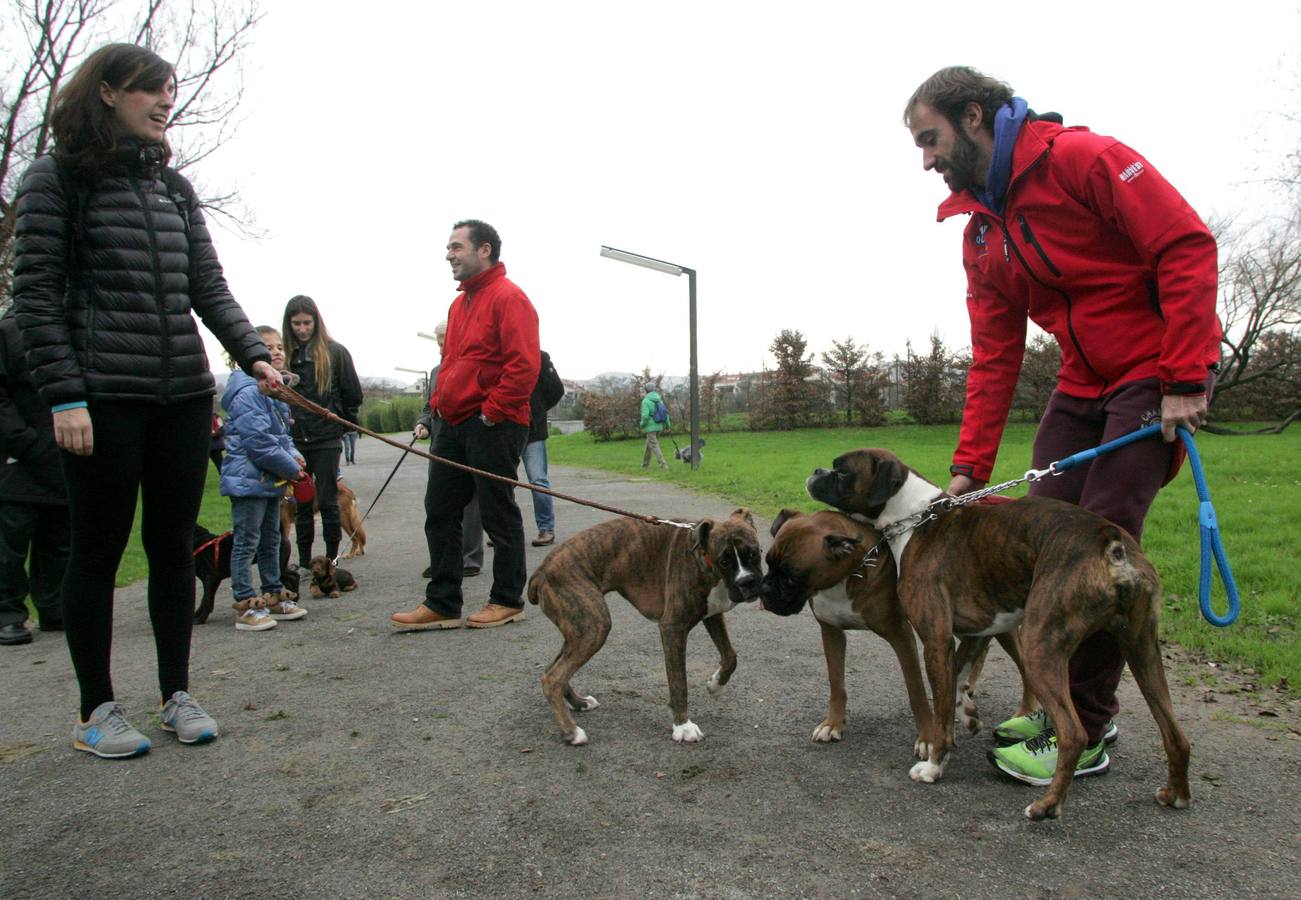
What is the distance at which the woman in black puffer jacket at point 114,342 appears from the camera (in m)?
3.29

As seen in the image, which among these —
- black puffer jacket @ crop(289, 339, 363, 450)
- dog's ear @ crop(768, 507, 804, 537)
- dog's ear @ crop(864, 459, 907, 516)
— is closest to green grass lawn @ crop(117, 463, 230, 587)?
black puffer jacket @ crop(289, 339, 363, 450)

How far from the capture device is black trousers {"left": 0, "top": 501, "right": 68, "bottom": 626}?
5918mm

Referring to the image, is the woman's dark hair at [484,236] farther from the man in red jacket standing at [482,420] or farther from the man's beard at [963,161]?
the man's beard at [963,161]

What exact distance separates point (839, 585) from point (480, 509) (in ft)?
9.58

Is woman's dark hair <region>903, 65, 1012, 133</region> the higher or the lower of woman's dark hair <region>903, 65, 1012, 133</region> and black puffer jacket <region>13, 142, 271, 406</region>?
the higher

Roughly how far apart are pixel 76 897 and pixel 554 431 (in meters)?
46.4

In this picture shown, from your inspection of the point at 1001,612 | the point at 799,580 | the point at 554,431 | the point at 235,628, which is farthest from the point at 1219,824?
the point at 554,431

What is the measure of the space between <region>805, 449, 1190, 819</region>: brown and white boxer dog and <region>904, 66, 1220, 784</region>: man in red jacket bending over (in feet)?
0.92

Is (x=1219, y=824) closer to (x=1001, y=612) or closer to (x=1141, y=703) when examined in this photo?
(x=1001, y=612)

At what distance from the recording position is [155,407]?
11.5ft

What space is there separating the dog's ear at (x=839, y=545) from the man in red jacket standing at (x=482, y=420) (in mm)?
2737

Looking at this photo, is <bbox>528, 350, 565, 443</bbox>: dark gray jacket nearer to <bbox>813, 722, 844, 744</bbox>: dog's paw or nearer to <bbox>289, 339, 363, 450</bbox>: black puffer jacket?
<bbox>289, 339, 363, 450</bbox>: black puffer jacket

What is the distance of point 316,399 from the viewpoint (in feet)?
23.8

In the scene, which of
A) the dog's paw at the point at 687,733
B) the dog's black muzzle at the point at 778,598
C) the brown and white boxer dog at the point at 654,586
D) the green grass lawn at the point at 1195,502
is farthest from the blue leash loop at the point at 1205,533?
the dog's paw at the point at 687,733
